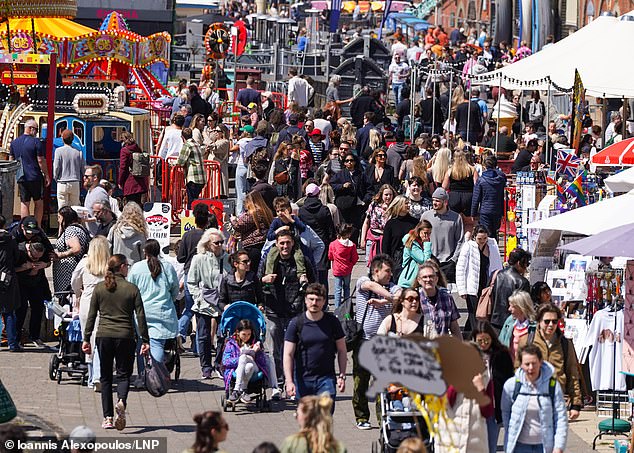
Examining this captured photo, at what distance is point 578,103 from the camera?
68.4ft

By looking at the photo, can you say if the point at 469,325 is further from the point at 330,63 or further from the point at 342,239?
the point at 330,63

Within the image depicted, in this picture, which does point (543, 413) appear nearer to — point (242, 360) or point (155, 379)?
point (242, 360)

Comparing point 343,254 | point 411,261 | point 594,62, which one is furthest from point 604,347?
point 594,62

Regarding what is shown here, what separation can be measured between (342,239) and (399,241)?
603mm

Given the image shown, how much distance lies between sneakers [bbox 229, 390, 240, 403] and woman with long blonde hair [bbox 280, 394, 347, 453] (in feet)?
14.8

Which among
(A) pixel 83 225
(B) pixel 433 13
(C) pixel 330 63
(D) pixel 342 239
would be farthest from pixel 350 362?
(B) pixel 433 13

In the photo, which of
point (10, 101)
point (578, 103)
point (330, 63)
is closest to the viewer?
point (578, 103)

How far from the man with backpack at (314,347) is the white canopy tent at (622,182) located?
4.84m

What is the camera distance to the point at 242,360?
13219 millimetres

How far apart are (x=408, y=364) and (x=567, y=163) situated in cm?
1203

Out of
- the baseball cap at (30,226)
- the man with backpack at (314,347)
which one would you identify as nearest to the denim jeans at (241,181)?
the baseball cap at (30,226)

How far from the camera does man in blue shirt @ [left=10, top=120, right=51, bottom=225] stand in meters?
21.4

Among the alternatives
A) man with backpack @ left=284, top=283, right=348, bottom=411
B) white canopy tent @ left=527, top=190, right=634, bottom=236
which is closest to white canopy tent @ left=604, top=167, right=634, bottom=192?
white canopy tent @ left=527, top=190, right=634, bottom=236

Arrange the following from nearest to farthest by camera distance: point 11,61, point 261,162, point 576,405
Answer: point 576,405 → point 261,162 → point 11,61
